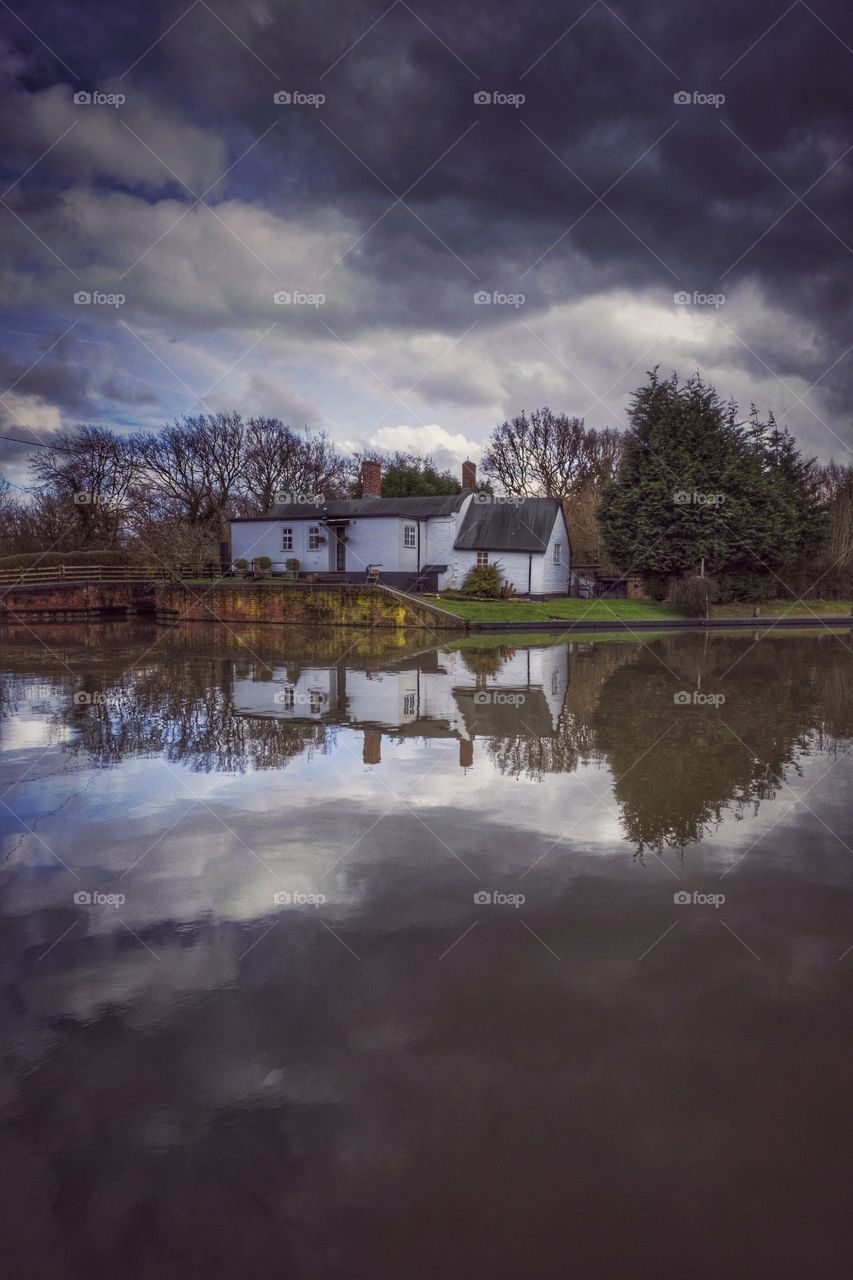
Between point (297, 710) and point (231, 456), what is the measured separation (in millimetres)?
46047

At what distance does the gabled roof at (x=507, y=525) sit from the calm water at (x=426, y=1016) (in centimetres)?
3090

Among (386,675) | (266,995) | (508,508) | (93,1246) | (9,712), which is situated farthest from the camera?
(508,508)

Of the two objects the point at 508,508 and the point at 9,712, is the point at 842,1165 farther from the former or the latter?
the point at 508,508

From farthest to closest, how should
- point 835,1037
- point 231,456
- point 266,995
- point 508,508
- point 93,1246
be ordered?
point 231,456 < point 508,508 < point 266,995 < point 835,1037 < point 93,1246

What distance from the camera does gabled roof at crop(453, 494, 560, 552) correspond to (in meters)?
38.6

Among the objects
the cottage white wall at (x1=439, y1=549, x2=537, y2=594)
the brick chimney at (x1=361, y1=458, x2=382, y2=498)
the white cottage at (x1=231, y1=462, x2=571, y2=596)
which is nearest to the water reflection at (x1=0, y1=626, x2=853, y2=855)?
the white cottage at (x1=231, y1=462, x2=571, y2=596)

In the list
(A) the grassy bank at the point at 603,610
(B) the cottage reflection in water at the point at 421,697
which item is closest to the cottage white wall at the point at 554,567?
(A) the grassy bank at the point at 603,610

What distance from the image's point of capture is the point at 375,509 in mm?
38469

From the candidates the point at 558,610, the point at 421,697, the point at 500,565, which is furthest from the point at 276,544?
the point at 421,697

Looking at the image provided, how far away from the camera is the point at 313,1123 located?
2.84 metres

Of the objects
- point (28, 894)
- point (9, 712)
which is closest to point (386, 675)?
point (9, 712)

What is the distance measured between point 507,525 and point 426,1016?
36861 mm

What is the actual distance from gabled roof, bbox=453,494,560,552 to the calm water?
101 ft

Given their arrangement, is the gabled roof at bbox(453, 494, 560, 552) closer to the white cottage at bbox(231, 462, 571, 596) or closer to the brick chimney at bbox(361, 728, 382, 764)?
the white cottage at bbox(231, 462, 571, 596)
